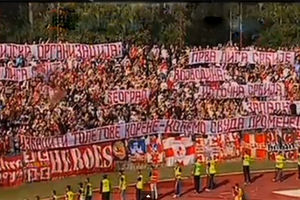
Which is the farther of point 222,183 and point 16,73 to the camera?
point 222,183

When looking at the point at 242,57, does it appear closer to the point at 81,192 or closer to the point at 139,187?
the point at 139,187

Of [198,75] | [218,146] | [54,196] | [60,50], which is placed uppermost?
[60,50]

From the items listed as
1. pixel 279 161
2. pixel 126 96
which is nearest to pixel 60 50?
pixel 126 96

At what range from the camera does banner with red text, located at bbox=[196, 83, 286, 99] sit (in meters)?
3.50

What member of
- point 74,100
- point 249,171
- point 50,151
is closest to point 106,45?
point 74,100

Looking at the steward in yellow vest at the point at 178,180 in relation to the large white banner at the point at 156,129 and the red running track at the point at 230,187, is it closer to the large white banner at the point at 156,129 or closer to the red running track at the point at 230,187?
the red running track at the point at 230,187

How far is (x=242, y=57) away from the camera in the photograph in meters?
3.50

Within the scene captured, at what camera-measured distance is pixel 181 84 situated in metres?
3.47

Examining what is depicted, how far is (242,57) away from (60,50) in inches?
32.4

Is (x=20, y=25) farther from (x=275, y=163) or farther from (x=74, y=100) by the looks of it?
(x=275, y=163)

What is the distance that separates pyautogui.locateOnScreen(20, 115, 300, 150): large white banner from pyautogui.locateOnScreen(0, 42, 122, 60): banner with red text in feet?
1.10

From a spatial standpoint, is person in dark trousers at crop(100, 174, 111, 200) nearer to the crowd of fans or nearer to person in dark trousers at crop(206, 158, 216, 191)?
the crowd of fans

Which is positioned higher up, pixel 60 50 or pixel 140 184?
pixel 60 50

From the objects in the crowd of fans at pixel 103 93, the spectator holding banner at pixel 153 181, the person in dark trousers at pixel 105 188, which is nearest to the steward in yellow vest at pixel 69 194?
the person in dark trousers at pixel 105 188
